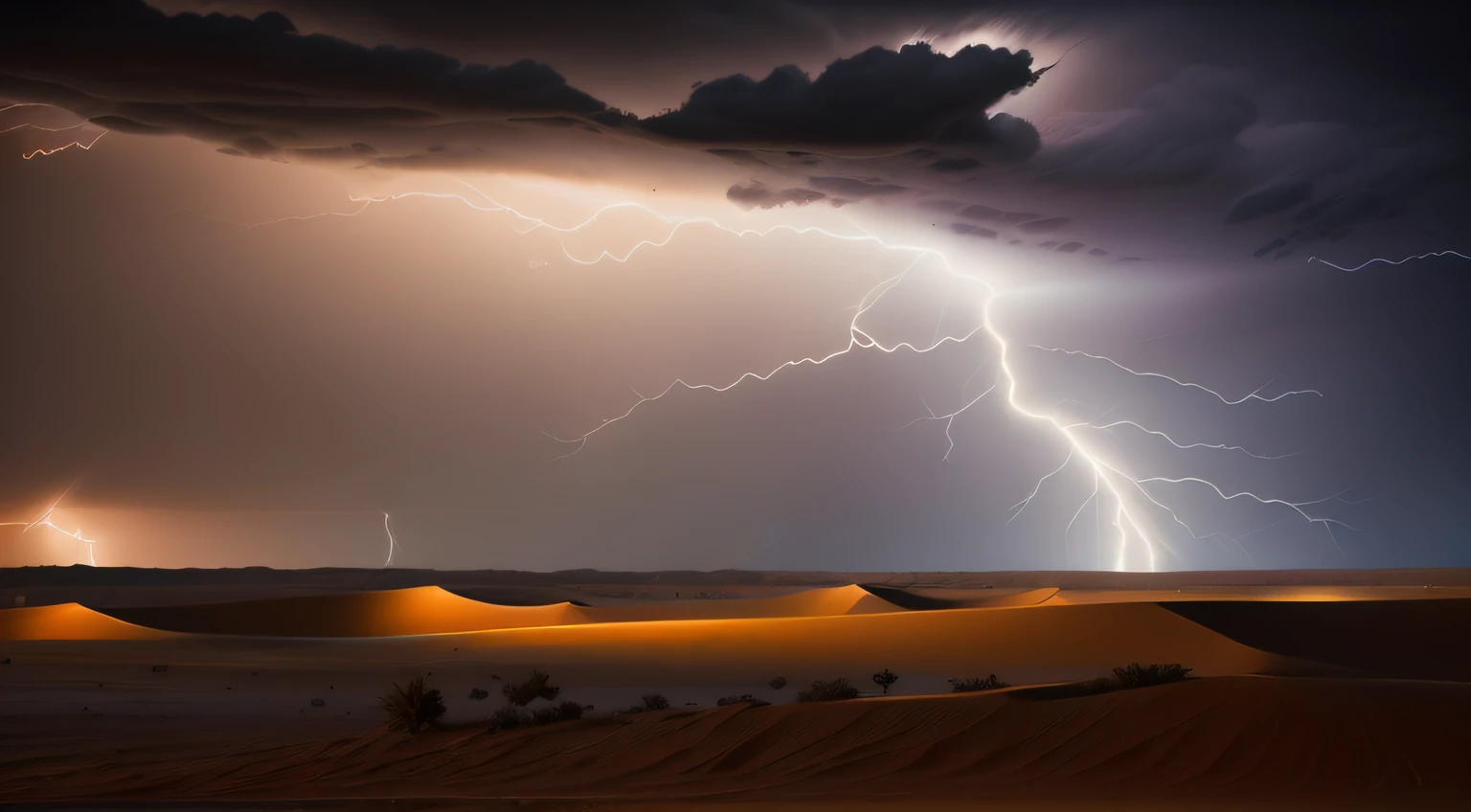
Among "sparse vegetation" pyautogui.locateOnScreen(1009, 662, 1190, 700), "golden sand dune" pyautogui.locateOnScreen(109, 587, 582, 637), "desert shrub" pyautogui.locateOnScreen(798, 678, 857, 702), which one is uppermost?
"sparse vegetation" pyautogui.locateOnScreen(1009, 662, 1190, 700)

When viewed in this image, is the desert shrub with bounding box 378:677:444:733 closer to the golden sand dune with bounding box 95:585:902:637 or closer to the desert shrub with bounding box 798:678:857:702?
the desert shrub with bounding box 798:678:857:702

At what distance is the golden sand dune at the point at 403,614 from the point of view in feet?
109

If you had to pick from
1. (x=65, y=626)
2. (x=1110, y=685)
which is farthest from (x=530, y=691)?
(x=65, y=626)

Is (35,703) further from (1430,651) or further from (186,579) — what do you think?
(186,579)

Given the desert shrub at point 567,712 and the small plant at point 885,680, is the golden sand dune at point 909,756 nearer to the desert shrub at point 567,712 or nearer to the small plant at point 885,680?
the desert shrub at point 567,712

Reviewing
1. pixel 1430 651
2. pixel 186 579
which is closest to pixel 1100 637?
pixel 1430 651

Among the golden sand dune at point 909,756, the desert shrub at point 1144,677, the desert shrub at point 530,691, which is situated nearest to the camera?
the golden sand dune at point 909,756

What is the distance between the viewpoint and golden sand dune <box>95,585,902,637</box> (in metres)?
33.3

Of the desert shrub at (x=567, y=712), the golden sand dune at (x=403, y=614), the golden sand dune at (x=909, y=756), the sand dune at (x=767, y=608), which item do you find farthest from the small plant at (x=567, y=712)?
the sand dune at (x=767, y=608)

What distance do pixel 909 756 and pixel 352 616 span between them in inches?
Result: 1115

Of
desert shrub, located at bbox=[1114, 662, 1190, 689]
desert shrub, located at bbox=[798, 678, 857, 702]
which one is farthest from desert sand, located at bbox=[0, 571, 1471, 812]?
desert shrub, located at bbox=[1114, 662, 1190, 689]

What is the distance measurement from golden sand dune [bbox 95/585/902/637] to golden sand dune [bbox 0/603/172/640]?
6.18ft

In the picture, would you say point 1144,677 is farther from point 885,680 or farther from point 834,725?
point 885,680

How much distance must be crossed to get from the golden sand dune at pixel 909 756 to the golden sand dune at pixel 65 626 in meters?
18.0
